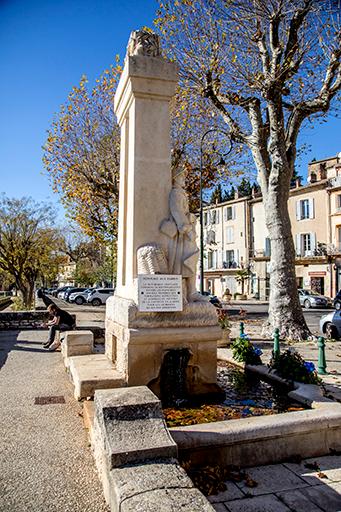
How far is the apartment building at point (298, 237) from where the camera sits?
36.1 metres

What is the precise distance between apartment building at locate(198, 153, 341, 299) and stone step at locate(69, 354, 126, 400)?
2527 centimetres

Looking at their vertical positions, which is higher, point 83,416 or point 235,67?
point 235,67

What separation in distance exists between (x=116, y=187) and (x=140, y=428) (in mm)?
14625

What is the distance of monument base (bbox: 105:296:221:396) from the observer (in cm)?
468

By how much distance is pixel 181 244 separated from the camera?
17.0 feet

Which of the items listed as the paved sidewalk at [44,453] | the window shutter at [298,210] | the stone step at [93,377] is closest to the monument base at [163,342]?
the stone step at [93,377]

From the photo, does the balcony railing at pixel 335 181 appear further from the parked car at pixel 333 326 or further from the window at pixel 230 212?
the parked car at pixel 333 326

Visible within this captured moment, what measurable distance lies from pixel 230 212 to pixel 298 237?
10.3 m

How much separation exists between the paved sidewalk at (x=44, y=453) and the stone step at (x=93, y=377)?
0.29 meters

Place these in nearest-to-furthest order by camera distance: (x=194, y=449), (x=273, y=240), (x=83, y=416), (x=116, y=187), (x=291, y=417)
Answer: (x=194, y=449), (x=291, y=417), (x=83, y=416), (x=273, y=240), (x=116, y=187)

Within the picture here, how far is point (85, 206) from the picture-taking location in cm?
1827

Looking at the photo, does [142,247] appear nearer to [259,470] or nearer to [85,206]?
[259,470]

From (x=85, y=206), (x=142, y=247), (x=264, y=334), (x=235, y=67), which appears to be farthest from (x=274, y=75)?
(x=85, y=206)

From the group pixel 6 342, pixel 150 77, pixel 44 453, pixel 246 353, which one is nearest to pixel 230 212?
pixel 6 342
